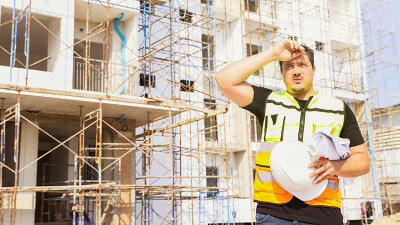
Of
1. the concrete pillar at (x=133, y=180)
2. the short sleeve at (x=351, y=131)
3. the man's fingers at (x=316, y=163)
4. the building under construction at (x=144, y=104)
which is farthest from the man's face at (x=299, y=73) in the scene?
the concrete pillar at (x=133, y=180)

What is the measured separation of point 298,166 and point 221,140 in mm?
18891

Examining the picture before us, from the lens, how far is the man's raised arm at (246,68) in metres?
2.80

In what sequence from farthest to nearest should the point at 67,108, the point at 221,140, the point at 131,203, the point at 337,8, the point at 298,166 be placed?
the point at 337,8 < the point at 221,140 < the point at 131,203 < the point at 67,108 < the point at 298,166

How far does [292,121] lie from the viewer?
2795 mm

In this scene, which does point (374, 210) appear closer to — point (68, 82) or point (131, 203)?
point (131, 203)

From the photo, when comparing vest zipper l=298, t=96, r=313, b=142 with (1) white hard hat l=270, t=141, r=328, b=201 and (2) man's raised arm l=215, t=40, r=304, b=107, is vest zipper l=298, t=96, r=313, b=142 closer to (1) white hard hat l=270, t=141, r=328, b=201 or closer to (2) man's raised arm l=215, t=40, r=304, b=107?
(1) white hard hat l=270, t=141, r=328, b=201

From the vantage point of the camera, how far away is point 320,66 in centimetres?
2772

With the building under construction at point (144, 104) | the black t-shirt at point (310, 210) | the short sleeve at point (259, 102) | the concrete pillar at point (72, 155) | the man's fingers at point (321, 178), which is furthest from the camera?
the concrete pillar at point (72, 155)

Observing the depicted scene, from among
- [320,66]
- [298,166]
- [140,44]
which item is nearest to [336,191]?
[298,166]

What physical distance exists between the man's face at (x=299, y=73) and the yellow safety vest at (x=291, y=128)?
0.28ft

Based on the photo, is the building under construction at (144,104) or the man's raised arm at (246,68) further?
the building under construction at (144,104)

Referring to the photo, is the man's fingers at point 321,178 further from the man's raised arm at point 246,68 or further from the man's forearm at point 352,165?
the man's raised arm at point 246,68

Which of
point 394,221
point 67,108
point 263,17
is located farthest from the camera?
point 263,17

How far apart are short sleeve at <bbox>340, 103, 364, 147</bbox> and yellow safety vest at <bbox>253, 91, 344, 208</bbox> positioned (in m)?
0.04
